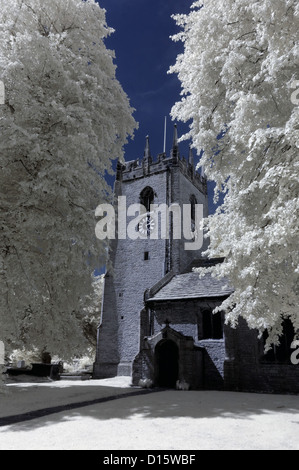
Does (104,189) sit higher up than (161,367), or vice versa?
(104,189)

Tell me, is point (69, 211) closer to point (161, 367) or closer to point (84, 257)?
point (84, 257)

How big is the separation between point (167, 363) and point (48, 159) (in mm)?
13956

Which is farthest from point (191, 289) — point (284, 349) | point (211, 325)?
point (284, 349)

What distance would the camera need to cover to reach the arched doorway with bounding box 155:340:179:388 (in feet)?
62.0

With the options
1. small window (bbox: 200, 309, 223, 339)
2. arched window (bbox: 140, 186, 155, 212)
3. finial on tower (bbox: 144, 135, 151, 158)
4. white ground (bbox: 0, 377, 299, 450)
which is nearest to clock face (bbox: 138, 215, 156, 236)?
arched window (bbox: 140, 186, 155, 212)

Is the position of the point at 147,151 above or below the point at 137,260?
above

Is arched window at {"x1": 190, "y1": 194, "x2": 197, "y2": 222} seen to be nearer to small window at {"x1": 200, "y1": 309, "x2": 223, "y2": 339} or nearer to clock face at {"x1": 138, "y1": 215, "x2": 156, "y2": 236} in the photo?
clock face at {"x1": 138, "y1": 215, "x2": 156, "y2": 236}

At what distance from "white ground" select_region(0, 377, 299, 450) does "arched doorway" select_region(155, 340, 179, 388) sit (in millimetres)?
6490

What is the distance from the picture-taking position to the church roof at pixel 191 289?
19.8 m

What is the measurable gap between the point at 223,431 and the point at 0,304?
23.4 ft

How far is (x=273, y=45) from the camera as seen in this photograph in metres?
6.94

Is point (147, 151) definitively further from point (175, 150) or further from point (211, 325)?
point (211, 325)

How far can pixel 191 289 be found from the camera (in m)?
21.2
